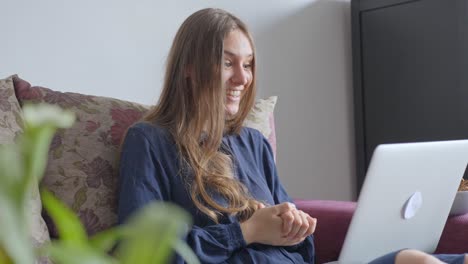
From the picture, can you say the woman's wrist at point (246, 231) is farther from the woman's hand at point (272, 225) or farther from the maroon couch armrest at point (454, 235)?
the maroon couch armrest at point (454, 235)

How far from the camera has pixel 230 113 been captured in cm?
154

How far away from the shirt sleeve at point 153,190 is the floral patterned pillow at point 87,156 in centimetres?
6

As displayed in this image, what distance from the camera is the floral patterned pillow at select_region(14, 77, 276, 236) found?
1.36 m

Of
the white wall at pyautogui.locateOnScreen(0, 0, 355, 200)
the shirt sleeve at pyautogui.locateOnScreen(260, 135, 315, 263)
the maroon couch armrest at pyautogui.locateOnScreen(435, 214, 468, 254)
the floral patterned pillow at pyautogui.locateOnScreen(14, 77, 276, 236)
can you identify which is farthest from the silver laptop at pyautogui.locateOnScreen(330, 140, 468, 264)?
the white wall at pyautogui.locateOnScreen(0, 0, 355, 200)

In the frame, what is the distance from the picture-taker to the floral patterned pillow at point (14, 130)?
4.15ft

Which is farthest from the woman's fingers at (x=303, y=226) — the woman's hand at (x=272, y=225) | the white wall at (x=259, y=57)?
the white wall at (x=259, y=57)

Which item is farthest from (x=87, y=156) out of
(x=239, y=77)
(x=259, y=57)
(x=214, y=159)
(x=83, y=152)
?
(x=259, y=57)

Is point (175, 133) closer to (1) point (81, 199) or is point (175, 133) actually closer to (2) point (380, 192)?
(1) point (81, 199)

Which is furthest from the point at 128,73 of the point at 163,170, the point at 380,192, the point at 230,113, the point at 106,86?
the point at 380,192

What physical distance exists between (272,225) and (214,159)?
7.6 inches

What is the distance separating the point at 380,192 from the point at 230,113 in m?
0.39

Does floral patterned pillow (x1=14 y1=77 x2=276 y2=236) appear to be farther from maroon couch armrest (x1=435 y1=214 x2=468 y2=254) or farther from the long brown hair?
maroon couch armrest (x1=435 y1=214 x2=468 y2=254)

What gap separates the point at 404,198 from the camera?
135 cm

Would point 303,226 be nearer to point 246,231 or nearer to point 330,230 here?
point 246,231
